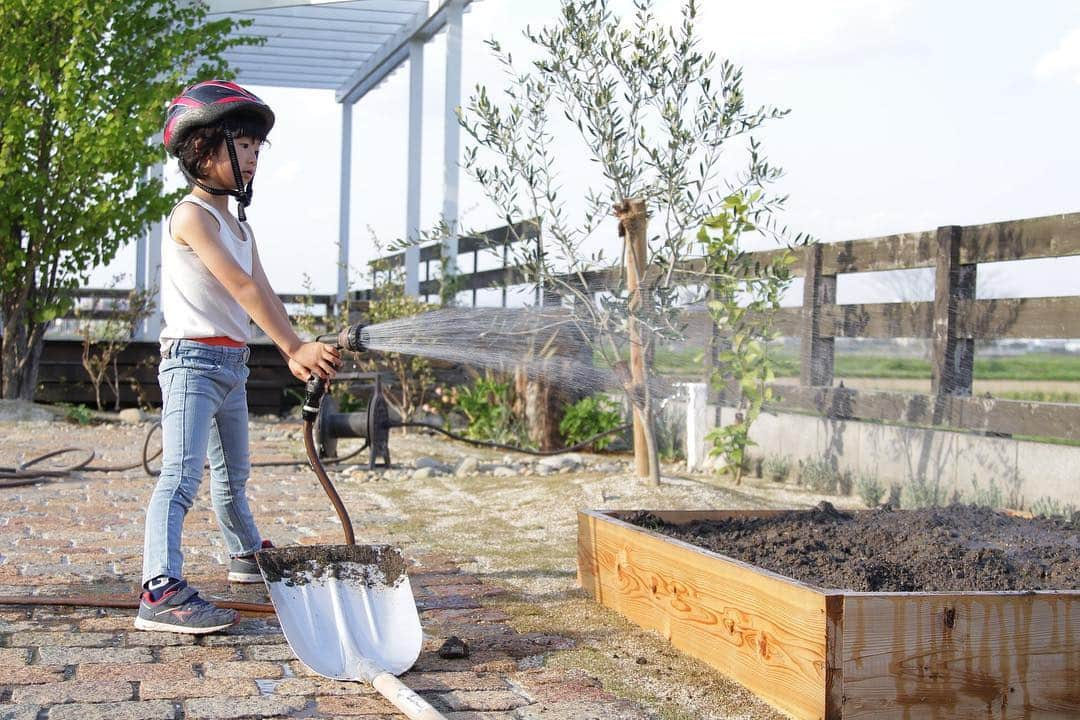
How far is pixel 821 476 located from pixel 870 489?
0.49 meters

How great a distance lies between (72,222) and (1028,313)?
841cm

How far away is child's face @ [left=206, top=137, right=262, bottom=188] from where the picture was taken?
3.41m

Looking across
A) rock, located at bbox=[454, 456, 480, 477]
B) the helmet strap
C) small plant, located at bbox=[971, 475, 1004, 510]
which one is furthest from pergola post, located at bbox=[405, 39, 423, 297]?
the helmet strap

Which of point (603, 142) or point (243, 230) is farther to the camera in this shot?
point (603, 142)

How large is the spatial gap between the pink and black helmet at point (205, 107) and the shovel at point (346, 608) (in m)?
0.84

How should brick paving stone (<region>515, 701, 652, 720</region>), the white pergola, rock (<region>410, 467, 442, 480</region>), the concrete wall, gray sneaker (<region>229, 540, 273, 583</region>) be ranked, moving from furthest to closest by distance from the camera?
the white pergola
rock (<region>410, 467, 442, 480</region>)
the concrete wall
gray sneaker (<region>229, 540, 273, 583</region>)
brick paving stone (<region>515, 701, 652, 720</region>)

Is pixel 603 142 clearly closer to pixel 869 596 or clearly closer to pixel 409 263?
pixel 869 596

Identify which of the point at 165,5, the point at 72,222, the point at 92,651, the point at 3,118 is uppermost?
the point at 165,5

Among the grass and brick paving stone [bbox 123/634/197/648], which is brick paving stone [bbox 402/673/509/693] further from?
the grass

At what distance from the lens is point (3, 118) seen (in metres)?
10.2

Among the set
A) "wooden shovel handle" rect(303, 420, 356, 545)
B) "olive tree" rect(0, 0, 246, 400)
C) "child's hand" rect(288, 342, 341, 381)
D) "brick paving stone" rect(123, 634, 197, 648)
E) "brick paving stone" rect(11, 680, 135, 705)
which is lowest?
"brick paving stone" rect(123, 634, 197, 648)

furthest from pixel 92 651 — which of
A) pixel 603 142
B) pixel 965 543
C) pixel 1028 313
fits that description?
pixel 1028 313

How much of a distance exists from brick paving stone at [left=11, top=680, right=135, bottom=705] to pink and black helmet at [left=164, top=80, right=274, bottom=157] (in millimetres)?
1544

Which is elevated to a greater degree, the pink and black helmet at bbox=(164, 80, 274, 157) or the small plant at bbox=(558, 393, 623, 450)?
the pink and black helmet at bbox=(164, 80, 274, 157)
